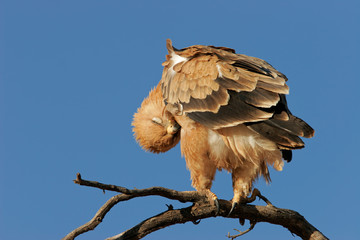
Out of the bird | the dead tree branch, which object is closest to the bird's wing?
the bird

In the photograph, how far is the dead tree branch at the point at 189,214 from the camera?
485 centimetres

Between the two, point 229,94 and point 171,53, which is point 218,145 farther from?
point 171,53

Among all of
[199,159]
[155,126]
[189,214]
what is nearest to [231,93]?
[199,159]

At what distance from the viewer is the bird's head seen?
6.93 m

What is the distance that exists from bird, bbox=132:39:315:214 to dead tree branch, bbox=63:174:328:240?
17 centimetres

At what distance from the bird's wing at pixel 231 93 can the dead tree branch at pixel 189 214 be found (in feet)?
3.07

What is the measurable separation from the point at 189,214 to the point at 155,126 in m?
1.84

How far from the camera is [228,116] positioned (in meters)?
5.68

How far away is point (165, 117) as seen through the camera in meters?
6.90

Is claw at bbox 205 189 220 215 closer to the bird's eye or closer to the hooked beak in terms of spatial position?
the hooked beak

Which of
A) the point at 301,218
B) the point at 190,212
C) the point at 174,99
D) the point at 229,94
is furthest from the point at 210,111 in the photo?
the point at 301,218

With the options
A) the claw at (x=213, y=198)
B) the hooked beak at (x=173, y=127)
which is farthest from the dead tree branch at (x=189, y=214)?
the hooked beak at (x=173, y=127)

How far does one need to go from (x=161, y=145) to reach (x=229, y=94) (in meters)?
1.81

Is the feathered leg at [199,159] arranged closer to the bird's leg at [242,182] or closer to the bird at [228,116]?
the bird at [228,116]
